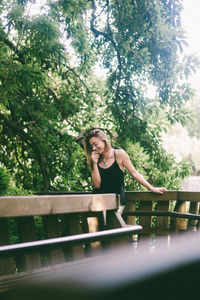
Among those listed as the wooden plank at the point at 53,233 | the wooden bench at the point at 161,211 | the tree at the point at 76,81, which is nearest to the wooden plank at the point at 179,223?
the wooden bench at the point at 161,211

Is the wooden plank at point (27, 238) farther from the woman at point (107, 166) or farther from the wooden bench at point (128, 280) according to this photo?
the woman at point (107, 166)

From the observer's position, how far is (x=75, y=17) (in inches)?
198

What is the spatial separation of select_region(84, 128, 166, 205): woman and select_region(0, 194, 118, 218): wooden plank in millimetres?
1189

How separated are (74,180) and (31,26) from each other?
8.23ft

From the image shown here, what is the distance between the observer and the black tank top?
3.23 metres

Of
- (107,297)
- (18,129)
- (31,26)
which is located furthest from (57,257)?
(18,129)

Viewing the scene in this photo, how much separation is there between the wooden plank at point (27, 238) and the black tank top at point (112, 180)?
1.60 m

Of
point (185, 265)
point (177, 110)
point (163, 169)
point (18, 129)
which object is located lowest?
point (185, 265)

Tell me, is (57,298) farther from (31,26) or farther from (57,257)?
(31,26)

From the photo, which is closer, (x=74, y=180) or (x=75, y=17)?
(x=75, y=17)

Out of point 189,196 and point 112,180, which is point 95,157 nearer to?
point 112,180

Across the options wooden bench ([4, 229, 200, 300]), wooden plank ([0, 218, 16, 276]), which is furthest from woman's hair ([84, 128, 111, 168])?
wooden bench ([4, 229, 200, 300])

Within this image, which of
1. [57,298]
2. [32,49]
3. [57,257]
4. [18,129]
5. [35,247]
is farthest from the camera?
[18,129]

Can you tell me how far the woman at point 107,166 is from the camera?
3.24 meters
